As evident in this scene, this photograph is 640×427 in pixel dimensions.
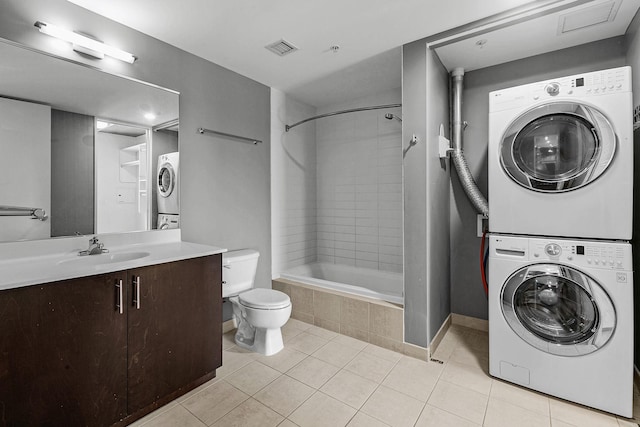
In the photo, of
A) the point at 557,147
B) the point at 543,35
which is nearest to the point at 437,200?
the point at 557,147

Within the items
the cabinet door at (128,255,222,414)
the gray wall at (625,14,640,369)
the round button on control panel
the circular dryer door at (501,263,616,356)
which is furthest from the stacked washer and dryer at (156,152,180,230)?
the gray wall at (625,14,640,369)

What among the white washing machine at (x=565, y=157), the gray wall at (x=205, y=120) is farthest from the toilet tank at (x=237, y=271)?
the white washing machine at (x=565, y=157)

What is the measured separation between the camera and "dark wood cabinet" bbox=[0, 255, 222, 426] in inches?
49.3

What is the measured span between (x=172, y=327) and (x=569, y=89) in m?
2.68

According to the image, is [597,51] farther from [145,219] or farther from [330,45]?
[145,219]

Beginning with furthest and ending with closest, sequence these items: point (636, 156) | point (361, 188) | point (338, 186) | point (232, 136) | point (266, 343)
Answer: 1. point (338, 186)
2. point (361, 188)
3. point (232, 136)
4. point (266, 343)
5. point (636, 156)

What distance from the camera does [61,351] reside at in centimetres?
134

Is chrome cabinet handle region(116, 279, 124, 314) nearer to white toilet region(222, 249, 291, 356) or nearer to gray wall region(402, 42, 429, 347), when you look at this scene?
white toilet region(222, 249, 291, 356)

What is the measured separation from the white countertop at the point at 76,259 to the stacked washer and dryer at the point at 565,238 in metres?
1.93

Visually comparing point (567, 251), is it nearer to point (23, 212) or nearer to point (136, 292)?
point (136, 292)

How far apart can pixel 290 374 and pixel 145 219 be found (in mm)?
1520

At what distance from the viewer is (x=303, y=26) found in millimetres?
2070

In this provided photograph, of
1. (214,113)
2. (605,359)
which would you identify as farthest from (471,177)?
(214,113)

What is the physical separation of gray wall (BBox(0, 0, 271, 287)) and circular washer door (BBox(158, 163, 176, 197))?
8 cm
